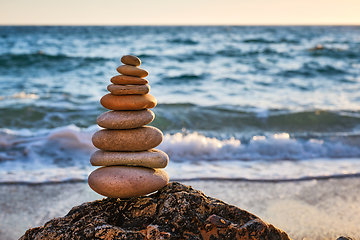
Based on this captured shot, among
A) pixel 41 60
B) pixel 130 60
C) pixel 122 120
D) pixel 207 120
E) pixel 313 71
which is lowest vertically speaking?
pixel 41 60

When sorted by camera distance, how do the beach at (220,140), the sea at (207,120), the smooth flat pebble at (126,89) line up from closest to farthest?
1. the smooth flat pebble at (126,89)
2. the beach at (220,140)
3. the sea at (207,120)

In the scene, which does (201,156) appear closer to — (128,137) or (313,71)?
(128,137)

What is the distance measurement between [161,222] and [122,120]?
0.72 m

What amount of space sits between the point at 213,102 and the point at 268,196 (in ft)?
15.8

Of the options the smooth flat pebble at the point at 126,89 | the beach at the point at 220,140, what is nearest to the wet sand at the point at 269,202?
the beach at the point at 220,140

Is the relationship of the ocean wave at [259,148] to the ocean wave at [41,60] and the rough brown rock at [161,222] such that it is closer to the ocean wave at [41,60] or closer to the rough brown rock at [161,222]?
the rough brown rock at [161,222]

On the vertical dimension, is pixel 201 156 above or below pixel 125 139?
below

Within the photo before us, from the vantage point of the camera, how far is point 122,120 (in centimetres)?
210

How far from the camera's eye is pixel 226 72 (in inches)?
486

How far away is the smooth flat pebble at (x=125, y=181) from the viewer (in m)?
1.99

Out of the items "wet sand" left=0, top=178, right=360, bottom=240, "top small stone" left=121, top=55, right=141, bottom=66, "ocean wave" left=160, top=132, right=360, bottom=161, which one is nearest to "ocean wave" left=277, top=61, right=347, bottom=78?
"ocean wave" left=160, top=132, right=360, bottom=161

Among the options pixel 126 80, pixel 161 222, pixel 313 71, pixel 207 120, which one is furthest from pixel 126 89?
pixel 313 71

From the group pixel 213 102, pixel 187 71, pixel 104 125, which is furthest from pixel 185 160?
pixel 187 71

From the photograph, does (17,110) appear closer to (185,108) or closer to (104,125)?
(185,108)
